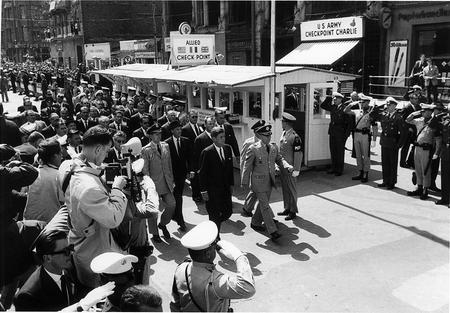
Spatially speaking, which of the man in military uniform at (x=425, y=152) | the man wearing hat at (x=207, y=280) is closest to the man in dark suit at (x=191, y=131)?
the man in military uniform at (x=425, y=152)

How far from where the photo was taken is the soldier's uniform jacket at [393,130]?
9586 mm

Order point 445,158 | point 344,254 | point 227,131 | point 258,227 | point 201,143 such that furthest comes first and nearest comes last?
point 227,131 → point 201,143 → point 445,158 → point 258,227 → point 344,254

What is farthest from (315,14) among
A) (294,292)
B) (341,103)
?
(294,292)

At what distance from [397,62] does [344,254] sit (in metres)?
15.8

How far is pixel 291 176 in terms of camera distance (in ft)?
26.8

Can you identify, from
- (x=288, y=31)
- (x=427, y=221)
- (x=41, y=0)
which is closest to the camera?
(x=427, y=221)

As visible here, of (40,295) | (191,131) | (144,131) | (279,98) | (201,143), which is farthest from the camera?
(279,98)

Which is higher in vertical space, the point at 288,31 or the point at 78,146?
the point at 288,31

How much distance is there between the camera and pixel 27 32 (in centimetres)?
6994

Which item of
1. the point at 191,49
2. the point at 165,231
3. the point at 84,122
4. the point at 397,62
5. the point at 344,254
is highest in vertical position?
the point at 191,49

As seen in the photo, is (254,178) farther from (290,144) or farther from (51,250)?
(51,250)

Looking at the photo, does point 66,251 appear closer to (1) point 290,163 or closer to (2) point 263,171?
(2) point 263,171

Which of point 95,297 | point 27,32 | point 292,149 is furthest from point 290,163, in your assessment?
point 27,32

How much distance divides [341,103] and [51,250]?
8.86m
